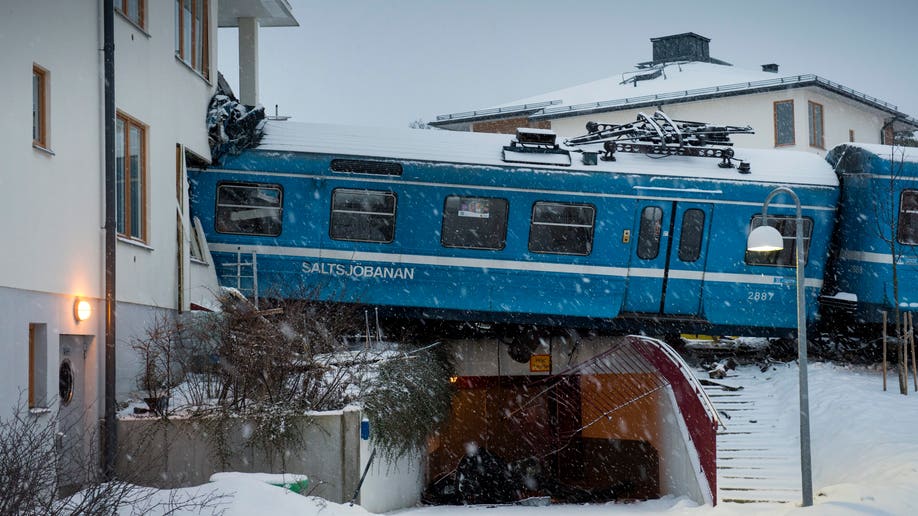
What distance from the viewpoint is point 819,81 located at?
33594 millimetres

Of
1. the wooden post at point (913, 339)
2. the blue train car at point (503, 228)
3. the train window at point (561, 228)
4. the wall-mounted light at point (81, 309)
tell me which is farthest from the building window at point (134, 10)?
the wooden post at point (913, 339)

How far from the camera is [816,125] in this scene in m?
34.2

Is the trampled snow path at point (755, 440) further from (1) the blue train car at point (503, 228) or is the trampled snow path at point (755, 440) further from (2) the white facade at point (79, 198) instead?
(2) the white facade at point (79, 198)

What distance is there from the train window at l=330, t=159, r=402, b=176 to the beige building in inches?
728

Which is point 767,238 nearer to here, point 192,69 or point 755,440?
point 755,440

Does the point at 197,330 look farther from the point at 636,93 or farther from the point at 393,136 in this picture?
the point at 636,93

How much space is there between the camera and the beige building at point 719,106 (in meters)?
33.8

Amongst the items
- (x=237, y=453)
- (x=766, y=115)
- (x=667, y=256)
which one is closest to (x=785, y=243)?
(x=667, y=256)

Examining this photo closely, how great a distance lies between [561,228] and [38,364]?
925 cm

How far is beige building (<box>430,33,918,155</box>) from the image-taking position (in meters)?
33.8

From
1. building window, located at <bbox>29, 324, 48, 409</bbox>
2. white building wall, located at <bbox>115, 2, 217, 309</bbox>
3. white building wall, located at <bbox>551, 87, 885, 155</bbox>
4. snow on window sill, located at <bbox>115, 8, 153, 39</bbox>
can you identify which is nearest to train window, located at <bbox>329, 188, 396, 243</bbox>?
white building wall, located at <bbox>115, 2, 217, 309</bbox>

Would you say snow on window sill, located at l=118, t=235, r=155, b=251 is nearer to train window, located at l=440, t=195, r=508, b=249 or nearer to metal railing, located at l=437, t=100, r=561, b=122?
train window, located at l=440, t=195, r=508, b=249

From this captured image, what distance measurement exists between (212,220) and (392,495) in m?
5.25

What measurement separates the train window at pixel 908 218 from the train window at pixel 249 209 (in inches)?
416
